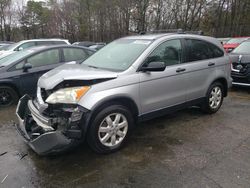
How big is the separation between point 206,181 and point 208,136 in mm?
1292

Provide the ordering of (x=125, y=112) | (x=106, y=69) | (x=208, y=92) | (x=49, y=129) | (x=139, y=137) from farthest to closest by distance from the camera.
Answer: (x=208, y=92) → (x=139, y=137) → (x=106, y=69) → (x=125, y=112) → (x=49, y=129)

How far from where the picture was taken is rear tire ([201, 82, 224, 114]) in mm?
4633

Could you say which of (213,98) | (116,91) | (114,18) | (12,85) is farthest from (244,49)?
(114,18)

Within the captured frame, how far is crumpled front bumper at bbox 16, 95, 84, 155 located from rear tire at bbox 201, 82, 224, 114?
3.00 meters

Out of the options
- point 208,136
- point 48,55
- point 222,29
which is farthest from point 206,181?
point 222,29

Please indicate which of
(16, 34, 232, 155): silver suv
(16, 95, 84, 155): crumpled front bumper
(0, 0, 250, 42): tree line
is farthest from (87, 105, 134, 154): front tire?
(0, 0, 250, 42): tree line

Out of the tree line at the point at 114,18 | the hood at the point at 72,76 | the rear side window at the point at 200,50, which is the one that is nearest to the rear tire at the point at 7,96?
the hood at the point at 72,76

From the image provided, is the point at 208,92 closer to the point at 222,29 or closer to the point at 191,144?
the point at 191,144

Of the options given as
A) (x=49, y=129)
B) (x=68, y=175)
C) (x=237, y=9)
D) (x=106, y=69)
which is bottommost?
(x=68, y=175)

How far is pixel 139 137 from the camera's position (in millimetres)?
→ 3811

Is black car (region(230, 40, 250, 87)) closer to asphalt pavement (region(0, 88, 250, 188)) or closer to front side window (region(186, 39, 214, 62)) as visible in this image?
front side window (region(186, 39, 214, 62))

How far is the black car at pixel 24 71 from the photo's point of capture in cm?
531

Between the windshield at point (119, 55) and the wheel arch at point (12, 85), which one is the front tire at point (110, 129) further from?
the wheel arch at point (12, 85)

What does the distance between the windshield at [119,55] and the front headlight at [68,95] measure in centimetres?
75
